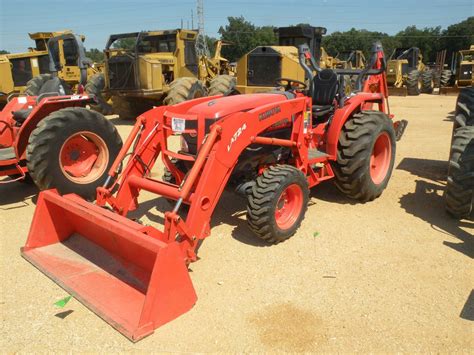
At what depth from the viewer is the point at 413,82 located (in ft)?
66.2

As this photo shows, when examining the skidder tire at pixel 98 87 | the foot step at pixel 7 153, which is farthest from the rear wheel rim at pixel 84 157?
the skidder tire at pixel 98 87

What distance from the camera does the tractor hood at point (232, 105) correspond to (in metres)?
3.91

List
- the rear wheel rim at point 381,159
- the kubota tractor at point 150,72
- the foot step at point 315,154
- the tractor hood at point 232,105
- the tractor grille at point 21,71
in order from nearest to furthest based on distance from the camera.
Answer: the tractor hood at point 232,105
the foot step at point 315,154
the rear wheel rim at point 381,159
the kubota tractor at point 150,72
the tractor grille at point 21,71

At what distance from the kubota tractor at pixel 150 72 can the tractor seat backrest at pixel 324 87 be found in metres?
6.26

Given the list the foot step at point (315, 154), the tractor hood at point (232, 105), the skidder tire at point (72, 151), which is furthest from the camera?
the skidder tire at point (72, 151)

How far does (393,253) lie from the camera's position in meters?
3.90

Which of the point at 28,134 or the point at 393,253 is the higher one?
the point at 28,134

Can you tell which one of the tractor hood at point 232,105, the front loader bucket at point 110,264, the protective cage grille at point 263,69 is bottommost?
the front loader bucket at point 110,264

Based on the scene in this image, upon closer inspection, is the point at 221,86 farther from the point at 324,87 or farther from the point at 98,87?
the point at 324,87

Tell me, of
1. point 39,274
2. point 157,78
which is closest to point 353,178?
point 39,274

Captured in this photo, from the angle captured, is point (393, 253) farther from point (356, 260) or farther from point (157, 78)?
point (157, 78)

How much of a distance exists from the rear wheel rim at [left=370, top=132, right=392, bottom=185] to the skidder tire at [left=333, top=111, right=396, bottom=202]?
0.33 feet

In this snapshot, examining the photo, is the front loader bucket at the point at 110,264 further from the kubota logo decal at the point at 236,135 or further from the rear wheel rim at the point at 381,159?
the rear wheel rim at the point at 381,159

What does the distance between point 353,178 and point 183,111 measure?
6.84 ft
